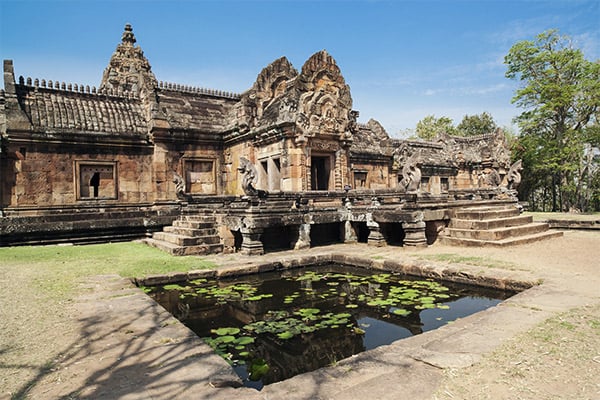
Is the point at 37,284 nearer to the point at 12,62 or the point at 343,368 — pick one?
the point at 343,368

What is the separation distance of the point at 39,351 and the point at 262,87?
13.3 metres

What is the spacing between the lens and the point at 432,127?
43.8 m

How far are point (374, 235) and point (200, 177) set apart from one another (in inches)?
329

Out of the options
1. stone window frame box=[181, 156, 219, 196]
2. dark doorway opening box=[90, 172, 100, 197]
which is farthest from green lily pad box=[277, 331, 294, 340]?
dark doorway opening box=[90, 172, 100, 197]

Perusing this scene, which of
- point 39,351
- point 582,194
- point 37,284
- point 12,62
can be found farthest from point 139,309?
point 582,194

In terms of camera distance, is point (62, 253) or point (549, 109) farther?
point (549, 109)

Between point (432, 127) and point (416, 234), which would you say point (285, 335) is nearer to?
point (416, 234)

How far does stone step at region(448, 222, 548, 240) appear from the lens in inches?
355

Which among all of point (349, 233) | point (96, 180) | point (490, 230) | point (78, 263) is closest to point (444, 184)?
point (349, 233)

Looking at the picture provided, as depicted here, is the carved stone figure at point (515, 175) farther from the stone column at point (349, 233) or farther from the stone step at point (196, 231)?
the stone step at point (196, 231)

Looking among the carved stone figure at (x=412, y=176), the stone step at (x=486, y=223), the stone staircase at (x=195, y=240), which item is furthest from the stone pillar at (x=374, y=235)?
the stone staircase at (x=195, y=240)

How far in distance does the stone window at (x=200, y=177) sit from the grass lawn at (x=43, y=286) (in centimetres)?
441

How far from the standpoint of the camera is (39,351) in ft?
10.6

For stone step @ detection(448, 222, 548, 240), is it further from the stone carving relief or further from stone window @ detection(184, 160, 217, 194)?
the stone carving relief
